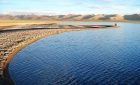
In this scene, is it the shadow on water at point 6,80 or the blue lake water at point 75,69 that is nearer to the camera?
the shadow on water at point 6,80

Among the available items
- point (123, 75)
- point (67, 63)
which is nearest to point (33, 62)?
point (67, 63)

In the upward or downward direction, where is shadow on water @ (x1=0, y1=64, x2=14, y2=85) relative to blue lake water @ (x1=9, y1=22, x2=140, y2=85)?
upward

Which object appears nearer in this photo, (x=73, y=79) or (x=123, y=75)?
(x=73, y=79)

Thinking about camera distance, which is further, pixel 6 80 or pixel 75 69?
pixel 75 69

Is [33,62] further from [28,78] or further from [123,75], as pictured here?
[123,75]

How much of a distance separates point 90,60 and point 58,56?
753 cm

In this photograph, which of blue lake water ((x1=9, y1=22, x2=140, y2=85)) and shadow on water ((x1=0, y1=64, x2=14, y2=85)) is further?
blue lake water ((x1=9, y1=22, x2=140, y2=85))

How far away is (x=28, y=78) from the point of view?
107 ft

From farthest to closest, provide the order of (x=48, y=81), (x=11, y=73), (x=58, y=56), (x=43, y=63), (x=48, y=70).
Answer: (x=58, y=56), (x=43, y=63), (x=48, y=70), (x=11, y=73), (x=48, y=81)

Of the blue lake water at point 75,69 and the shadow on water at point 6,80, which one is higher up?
the shadow on water at point 6,80

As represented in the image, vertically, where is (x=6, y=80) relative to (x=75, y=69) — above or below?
above

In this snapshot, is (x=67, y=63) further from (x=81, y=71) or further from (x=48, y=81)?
(x=48, y=81)

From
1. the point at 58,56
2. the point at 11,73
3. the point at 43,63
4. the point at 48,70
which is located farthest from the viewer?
the point at 58,56

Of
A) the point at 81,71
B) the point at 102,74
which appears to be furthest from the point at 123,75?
the point at 81,71
